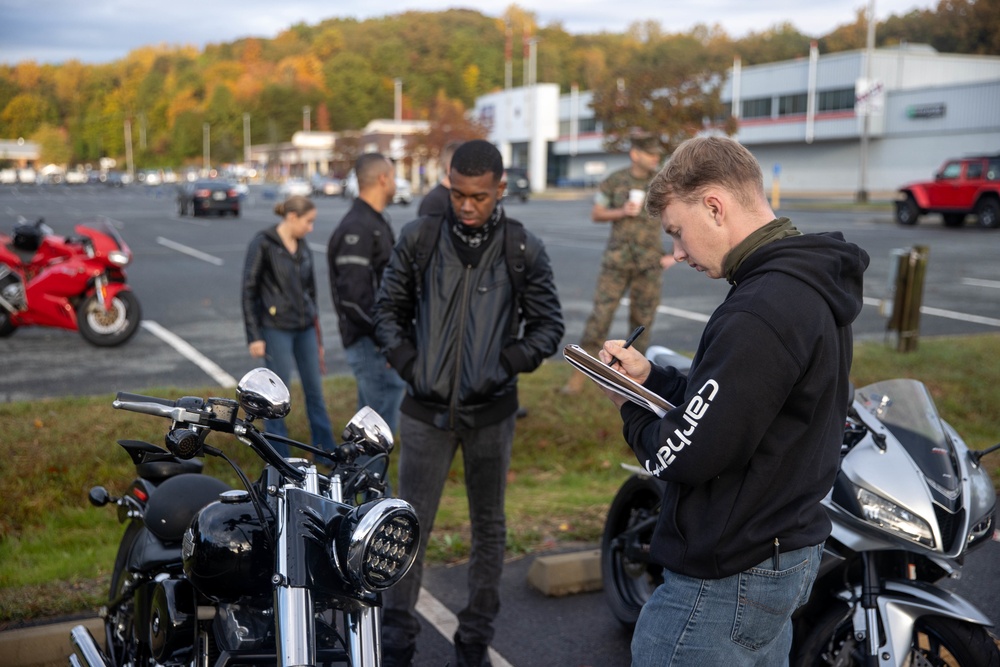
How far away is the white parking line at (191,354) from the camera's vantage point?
883 cm

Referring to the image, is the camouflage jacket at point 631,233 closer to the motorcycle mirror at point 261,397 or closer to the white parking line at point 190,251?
the motorcycle mirror at point 261,397

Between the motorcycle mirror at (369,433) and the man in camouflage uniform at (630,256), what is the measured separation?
5.34m

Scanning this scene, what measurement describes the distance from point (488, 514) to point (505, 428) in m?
0.36

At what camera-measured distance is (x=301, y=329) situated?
6.66 m

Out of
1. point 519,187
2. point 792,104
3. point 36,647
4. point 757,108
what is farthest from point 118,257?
point 757,108

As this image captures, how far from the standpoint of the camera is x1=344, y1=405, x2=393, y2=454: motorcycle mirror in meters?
2.62

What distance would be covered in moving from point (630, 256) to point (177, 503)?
5.26 metres

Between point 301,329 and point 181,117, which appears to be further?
point 181,117

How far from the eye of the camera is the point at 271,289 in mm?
6562

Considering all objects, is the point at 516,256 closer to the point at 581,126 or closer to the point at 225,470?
the point at 225,470

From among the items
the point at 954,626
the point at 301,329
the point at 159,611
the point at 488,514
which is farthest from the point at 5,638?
the point at 954,626

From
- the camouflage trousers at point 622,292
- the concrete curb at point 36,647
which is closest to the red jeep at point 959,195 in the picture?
the camouflage trousers at point 622,292

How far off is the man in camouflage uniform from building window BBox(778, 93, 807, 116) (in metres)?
61.1

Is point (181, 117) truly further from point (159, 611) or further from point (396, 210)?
point (159, 611)
